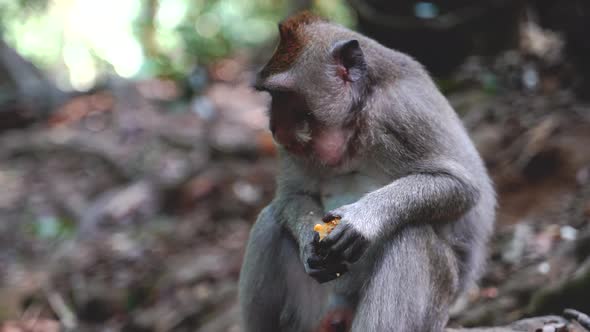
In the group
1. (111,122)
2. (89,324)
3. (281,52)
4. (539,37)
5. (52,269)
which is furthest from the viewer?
(111,122)

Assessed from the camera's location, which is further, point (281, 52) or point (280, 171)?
point (280, 171)

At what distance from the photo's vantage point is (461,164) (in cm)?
447

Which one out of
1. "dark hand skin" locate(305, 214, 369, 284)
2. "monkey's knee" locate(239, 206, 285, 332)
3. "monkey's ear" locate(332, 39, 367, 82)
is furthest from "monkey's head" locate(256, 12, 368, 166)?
"monkey's knee" locate(239, 206, 285, 332)

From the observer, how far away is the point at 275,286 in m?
4.98

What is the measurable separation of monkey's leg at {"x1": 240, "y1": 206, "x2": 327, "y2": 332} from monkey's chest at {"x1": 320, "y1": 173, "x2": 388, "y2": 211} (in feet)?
1.35

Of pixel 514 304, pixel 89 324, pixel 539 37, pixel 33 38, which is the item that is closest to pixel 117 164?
pixel 89 324

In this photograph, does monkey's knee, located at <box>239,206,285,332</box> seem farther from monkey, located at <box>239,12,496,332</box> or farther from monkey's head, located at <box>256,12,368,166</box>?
monkey's head, located at <box>256,12,368,166</box>

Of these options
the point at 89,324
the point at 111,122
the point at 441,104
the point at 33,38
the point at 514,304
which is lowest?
the point at 514,304

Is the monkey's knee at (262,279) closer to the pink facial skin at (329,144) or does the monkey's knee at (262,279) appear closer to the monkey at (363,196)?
the monkey at (363,196)

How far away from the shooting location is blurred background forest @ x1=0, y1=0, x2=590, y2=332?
7203 mm

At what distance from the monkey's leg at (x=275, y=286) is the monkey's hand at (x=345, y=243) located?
89 centimetres

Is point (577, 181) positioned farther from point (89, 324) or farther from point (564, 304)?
point (89, 324)

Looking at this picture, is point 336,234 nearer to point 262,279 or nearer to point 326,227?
point 326,227

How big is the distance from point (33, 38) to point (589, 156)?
54.9ft
